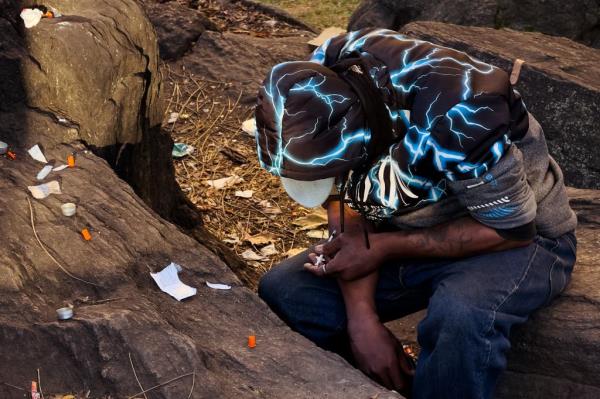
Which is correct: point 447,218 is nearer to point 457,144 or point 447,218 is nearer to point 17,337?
point 457,144

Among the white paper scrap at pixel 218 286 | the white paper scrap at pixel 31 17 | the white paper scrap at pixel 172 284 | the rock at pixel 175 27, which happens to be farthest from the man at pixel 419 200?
the rock at pixel 175 27

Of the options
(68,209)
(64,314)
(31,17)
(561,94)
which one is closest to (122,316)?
(64,314)

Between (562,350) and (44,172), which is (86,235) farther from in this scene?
(562,350)

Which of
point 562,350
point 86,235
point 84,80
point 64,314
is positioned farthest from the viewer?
point 84,80

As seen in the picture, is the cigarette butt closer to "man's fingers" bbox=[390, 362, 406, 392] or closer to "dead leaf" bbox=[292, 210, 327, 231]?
"man's fingers" bbox=[390, 362, 406, 392]

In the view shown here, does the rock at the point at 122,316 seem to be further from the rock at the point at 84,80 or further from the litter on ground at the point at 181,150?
the litter on ground at the point at 181,150

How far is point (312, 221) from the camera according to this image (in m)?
4.82

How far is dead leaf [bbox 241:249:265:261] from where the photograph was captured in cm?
445

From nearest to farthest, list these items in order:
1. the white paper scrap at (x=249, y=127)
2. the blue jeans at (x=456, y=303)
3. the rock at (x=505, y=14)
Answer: the blue jeans at (x=456, y=303)
the white paper scrap at (x=249, y=127)
the rock at (x=505, y=14)

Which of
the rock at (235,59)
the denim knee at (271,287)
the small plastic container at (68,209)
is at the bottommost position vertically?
the rock at (235,59)

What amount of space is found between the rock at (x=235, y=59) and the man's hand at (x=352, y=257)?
3.01 meters

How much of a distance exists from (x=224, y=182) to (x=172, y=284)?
2268 millimetres

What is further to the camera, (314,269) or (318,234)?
(318,234)

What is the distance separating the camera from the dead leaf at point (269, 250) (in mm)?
A: 4543
